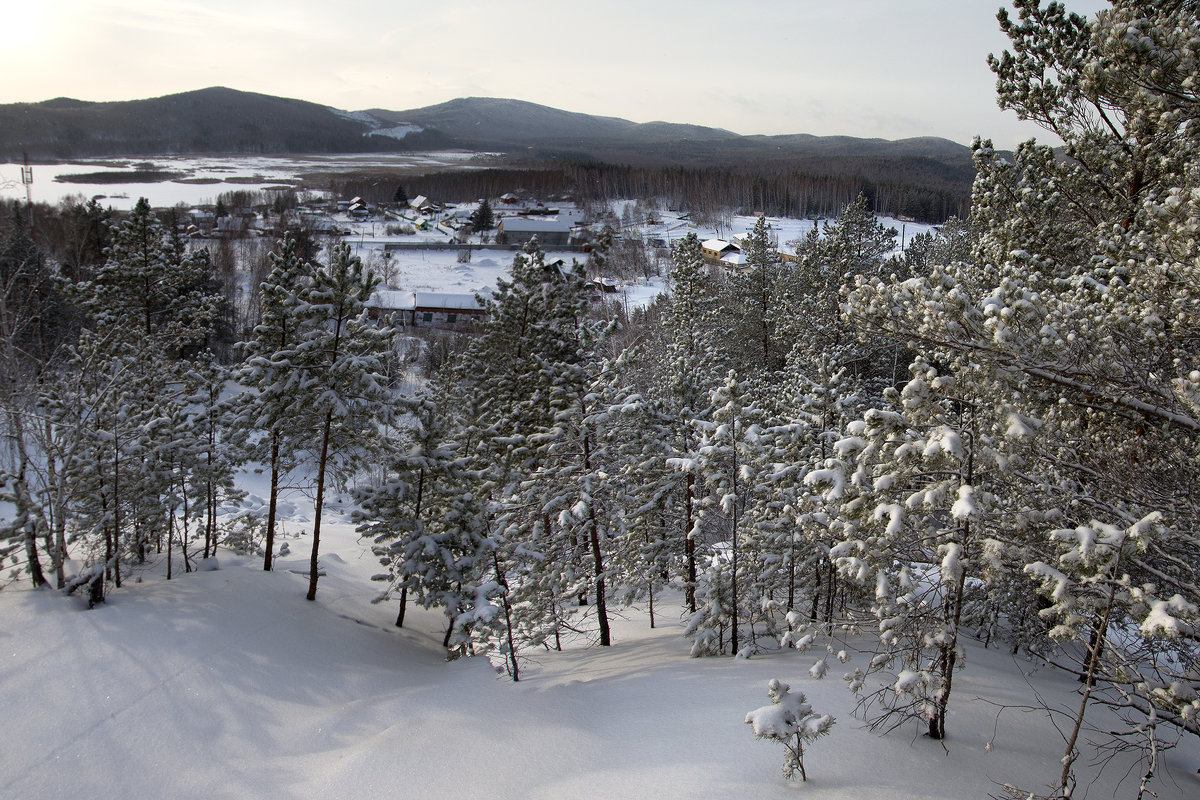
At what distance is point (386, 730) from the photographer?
11.0m

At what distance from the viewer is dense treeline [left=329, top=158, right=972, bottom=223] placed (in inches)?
4535

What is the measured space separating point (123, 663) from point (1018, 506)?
46.7ft

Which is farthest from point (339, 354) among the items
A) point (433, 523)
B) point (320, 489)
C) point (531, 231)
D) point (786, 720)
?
point (531, 231)

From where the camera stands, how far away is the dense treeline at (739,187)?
11519 cm

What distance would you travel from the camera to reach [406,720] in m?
11.3

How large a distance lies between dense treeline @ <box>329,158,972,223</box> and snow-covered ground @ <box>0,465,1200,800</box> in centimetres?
10918

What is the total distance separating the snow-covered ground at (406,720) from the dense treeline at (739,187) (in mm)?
109183

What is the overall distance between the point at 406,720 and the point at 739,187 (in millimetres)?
128101

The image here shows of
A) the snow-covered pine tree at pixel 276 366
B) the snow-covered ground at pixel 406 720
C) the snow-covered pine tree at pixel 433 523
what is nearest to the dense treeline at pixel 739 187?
the snow-covered pine tree at pixel 276 366

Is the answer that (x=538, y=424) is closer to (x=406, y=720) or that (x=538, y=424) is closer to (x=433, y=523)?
(x=433, y=523)

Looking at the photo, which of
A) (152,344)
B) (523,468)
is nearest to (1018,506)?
(523,468)

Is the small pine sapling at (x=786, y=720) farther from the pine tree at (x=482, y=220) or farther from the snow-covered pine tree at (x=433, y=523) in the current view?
the pine tree at (x=482, y=220)

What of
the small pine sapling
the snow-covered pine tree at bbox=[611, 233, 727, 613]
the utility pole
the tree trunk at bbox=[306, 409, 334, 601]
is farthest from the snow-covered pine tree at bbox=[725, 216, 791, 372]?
the utility pole

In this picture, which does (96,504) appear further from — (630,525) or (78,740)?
(630,525)
